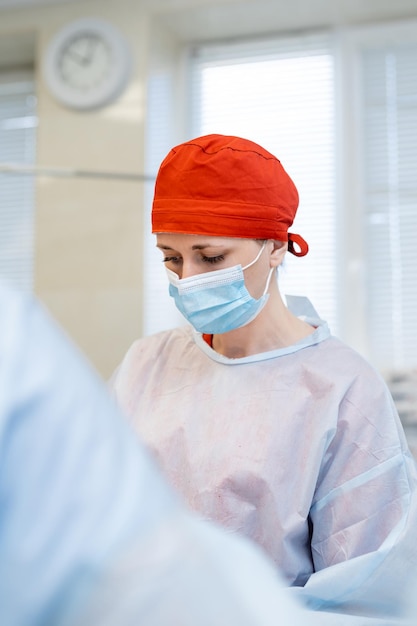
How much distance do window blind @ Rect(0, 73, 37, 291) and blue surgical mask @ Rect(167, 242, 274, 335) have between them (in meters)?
2.06

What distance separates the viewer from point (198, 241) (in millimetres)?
1409

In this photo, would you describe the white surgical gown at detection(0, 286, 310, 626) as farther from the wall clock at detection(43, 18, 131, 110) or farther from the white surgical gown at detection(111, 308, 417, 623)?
the wall clock at detection(43, 18, 131, 110)

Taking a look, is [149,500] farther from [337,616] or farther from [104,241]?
[104,241]

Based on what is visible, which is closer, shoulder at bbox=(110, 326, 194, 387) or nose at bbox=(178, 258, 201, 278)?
nose at bbox=(178, 258, 201, 278)

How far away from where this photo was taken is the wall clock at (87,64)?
3176mm

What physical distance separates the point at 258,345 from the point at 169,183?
32 cm

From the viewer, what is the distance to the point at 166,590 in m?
0.32

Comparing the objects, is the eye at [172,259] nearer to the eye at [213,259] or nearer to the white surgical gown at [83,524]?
the eye at [213,259]

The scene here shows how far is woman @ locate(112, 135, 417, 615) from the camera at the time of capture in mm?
1251

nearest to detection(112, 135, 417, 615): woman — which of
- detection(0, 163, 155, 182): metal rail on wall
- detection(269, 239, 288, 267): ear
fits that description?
detection(269, 239, 288, 267): ear

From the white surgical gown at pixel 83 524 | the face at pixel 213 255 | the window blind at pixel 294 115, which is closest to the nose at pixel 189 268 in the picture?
the face at pixel 213 255

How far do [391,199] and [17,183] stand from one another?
1.58m

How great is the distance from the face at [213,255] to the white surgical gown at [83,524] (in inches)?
42.0

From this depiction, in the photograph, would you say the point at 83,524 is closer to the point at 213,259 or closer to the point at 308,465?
the point at 308,465
